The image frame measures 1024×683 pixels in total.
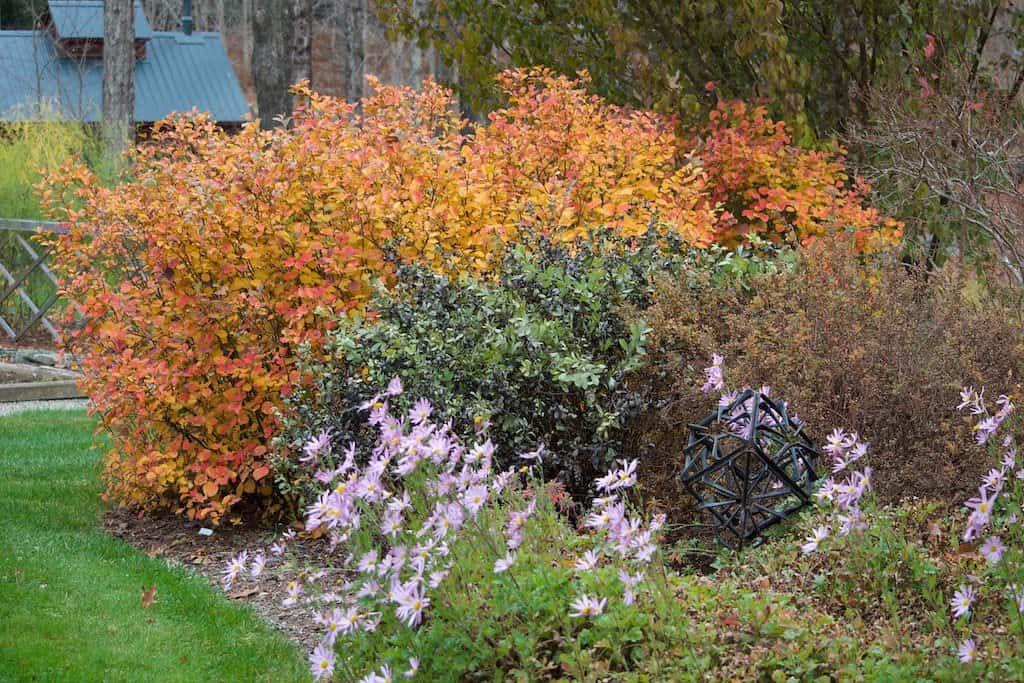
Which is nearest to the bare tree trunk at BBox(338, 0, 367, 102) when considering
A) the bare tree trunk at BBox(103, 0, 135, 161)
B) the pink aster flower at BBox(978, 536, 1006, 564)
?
the bare tree trunk at BBox(103, 0, 135, 161)

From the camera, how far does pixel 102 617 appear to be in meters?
4.68

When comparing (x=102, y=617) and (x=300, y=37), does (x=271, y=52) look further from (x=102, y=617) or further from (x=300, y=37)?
(x=102, y=617)

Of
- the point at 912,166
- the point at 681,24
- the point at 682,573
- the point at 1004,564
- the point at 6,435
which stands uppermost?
the point at 681,24

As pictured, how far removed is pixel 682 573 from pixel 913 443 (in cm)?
103

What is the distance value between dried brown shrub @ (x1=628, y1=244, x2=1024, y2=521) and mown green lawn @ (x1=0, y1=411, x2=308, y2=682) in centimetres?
170

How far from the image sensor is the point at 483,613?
342cm

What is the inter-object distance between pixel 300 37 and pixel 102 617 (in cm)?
992

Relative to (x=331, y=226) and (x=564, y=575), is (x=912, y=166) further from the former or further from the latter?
(x=564, y=575)

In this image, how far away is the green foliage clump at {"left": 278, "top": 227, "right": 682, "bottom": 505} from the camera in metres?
4.94

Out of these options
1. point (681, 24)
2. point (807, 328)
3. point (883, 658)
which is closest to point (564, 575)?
point (883, 658)

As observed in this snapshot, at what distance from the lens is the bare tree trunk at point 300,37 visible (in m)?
13.5

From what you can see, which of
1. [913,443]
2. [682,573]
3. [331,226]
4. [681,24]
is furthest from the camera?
[681,24]

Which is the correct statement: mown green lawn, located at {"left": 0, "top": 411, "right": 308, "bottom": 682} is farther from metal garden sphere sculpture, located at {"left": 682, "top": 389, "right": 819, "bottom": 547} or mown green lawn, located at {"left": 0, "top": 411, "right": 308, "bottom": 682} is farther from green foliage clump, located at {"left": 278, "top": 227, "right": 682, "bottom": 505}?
metal garden sphere sculpture, located at {"left": 682, "top": 389, "right": 819, "bottom": 547}

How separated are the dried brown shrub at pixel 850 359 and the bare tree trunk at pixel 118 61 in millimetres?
13010
